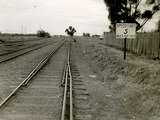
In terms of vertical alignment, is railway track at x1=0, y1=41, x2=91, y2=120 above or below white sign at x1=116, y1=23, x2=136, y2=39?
below

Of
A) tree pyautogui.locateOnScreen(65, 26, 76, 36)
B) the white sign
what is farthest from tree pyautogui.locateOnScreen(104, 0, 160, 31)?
tree pyautogui.locateOnScreen(65, 26, 76, 36)

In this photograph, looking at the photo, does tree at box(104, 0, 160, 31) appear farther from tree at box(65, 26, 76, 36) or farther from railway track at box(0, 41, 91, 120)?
tree at box(65, 26, 76, 36)

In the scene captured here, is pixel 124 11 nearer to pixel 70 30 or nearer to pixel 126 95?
pixel 126 95

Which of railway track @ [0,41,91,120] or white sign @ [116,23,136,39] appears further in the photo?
white sign @ [116,23,136,39]

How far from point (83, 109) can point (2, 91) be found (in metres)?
4.17

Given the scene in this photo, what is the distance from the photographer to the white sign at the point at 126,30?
24031 mm

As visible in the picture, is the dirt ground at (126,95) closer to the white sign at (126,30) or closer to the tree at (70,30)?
the white sign at (126,30)

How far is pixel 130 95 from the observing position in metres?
13.9

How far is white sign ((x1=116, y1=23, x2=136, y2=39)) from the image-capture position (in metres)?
24.0

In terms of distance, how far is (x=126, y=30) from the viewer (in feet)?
79.3

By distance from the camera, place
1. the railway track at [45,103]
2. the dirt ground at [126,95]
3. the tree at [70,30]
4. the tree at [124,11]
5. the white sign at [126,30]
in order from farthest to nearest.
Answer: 1. the tree at [70,30]
2. the tree at [124,11]
3. the white sign at [126,30]
4. the dirt ground at [126,95]
5. the railway track at [45,103]

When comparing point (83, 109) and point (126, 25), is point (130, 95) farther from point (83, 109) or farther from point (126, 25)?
point (126, 25)

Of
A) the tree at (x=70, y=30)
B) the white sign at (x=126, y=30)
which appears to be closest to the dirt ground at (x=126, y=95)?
the white sign at (x=126, y=30)

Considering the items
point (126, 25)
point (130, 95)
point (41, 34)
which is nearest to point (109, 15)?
point (126, 25)
